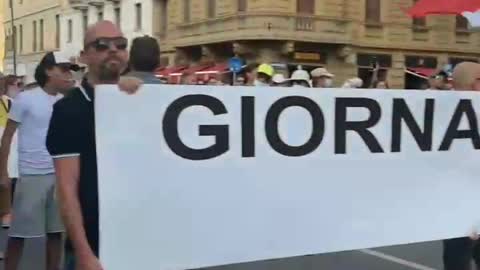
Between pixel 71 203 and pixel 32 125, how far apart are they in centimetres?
289

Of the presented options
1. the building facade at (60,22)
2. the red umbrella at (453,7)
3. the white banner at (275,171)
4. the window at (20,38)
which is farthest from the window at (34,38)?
the white banner at (275,171)

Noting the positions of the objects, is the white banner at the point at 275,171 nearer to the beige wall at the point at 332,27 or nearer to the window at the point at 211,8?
the beige wall at the point at 332,27

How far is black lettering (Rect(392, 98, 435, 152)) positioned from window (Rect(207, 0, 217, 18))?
36588 millimetres

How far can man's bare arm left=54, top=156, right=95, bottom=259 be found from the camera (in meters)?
3.69

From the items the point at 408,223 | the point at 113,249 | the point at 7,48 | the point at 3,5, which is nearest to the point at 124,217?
the point at 113,249

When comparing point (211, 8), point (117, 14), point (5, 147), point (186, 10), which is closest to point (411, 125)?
point (5, 147)

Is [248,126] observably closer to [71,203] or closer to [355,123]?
[355,123]

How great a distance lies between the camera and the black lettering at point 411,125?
4871 millimetres

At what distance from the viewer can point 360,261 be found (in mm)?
7996

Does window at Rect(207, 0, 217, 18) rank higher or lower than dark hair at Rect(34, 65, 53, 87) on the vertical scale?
higher

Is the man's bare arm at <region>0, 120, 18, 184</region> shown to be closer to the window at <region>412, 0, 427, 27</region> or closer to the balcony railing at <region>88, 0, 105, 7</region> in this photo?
the window at <region>412, 0, 427, 27</region>

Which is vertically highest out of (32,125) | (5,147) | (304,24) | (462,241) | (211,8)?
(211,8)

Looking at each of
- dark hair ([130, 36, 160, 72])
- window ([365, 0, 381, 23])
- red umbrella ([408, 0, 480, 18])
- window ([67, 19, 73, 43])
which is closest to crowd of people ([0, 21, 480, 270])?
dark hair ([130, 36, 160, 72])

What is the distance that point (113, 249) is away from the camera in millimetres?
3979
